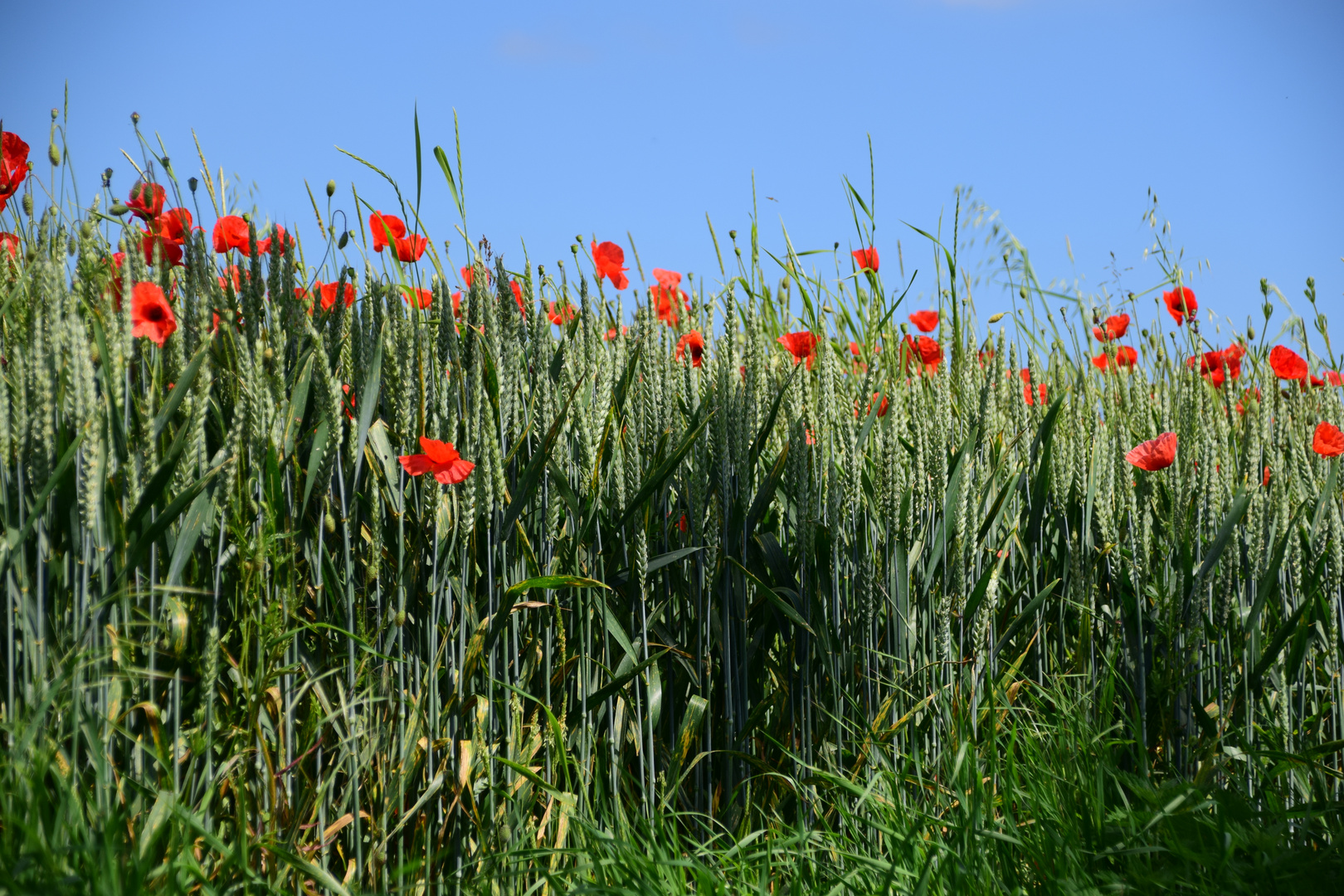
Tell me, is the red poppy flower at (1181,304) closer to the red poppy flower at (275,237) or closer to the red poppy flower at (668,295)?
the red poppy flower at (668,295)

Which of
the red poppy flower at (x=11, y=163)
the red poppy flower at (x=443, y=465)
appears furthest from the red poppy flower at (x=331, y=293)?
the red poppy flower at (x=11, y=163)

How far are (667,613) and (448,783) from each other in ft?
1.43

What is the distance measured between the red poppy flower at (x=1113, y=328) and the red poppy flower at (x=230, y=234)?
7.46ft

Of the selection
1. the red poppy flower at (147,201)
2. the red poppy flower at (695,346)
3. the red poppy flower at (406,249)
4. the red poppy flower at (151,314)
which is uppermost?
the red poppy flower at (147,201)

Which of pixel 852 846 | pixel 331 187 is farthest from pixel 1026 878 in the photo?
pixel 331 187

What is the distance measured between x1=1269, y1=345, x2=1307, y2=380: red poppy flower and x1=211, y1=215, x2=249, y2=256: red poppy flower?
2103 millimetres

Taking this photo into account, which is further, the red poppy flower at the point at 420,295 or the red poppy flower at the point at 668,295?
the red poppy flower at the point at 668,295

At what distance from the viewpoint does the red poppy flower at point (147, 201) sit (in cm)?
136

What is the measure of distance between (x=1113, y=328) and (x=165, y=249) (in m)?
2.45

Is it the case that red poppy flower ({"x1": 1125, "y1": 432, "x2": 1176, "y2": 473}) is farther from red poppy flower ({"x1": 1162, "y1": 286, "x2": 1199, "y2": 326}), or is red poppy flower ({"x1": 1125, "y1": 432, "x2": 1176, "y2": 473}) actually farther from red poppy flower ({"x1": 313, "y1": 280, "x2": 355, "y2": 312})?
red poppy flower ({"x1": 313, "y1": 280, "x2": 355, "y2": 312})

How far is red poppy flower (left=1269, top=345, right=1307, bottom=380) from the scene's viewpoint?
2.04 metres

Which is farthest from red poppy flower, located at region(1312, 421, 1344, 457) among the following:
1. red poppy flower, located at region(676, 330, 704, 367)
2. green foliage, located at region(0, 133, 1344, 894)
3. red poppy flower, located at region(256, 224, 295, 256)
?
red poppy flower, located at region(256, 224, 295, 256)

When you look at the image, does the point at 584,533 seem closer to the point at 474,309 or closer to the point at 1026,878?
the point at 474,309

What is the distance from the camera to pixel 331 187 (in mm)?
1463
